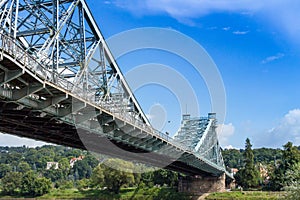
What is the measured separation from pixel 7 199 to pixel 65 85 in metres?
64.2

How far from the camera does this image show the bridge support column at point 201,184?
65625 millimetres

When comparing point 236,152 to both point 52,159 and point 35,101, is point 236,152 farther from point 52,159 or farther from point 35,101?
point 35,101

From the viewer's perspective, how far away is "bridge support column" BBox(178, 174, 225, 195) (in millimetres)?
65625

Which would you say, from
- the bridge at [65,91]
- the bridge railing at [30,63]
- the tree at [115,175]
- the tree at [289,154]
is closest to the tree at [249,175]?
the tree at [289,154]

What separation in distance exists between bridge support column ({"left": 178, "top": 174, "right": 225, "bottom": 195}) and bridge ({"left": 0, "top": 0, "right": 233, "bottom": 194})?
93.4 ft

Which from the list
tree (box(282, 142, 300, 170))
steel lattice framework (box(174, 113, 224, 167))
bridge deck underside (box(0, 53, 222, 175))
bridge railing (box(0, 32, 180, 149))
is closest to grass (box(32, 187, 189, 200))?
steel lattice framework (box(174, 113, 224, 167))

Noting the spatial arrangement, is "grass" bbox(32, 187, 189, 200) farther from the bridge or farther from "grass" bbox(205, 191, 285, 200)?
the bridge

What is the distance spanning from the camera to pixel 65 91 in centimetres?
1630

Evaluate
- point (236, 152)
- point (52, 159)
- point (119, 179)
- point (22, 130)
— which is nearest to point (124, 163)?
point (119, 179)

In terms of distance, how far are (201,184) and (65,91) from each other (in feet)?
177

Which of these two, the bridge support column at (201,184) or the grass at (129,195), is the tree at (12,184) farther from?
the bridge support column at (201,184)

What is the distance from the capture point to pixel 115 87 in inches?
1164

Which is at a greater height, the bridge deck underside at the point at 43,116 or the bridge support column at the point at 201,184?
the bridge deck underside at the point at 43,116

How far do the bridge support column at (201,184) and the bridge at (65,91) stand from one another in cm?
2847
